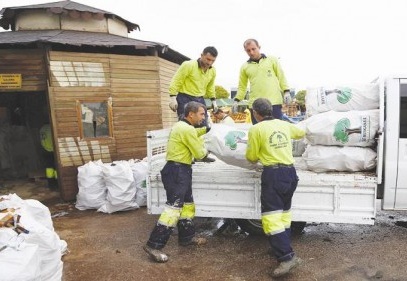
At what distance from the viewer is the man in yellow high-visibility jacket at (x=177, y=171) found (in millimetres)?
4203

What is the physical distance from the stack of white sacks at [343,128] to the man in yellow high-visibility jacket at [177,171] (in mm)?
1394

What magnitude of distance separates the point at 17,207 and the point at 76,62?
4629mm

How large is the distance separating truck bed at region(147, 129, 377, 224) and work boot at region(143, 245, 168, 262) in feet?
1.90

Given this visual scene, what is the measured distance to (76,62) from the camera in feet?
24.8

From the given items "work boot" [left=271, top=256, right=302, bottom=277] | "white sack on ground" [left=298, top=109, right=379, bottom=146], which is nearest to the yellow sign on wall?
"white sack on ground" [left=298, top=109, right=379, bottom=146]

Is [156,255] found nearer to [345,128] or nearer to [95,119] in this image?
[345,128]

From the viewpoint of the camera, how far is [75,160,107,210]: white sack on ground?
6.71m

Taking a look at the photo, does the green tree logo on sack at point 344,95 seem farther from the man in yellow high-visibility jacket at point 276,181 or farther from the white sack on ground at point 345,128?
the man in yellow high-visibility jacket at point 276,181

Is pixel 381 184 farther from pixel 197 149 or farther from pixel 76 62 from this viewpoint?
pixel 76 62

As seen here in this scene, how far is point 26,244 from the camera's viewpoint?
2.91 metres

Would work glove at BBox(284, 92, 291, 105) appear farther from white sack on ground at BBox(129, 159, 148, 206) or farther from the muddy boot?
white sack on ground at BBox(129, 159, 148, 206)

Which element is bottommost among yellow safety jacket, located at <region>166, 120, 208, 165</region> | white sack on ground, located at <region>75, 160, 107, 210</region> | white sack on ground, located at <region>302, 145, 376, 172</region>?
white sack on ground, located at <region>75, 160, 107, 210</region>

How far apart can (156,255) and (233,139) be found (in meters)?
1.71

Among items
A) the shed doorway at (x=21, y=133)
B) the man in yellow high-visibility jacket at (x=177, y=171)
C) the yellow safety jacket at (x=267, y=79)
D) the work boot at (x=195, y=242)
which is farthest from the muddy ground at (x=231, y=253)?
the shed doorway at (x=21, y=133)
